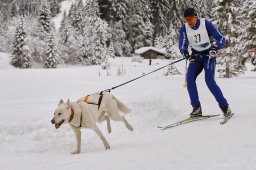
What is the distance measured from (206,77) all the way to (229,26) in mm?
19070

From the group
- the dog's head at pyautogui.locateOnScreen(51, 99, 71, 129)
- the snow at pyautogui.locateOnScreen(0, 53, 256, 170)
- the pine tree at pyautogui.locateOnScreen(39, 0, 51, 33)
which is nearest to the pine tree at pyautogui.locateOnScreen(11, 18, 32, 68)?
the pine tree at pyautogui.locateOnScreen(39, 0, 51, 33)

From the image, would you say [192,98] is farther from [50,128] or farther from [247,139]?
[50,128]

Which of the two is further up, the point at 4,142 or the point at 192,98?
the point at 192,98

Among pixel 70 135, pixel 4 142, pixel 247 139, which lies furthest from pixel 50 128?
pixel 247 139

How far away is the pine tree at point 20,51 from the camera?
54781 mm

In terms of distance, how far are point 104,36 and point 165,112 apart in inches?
1890

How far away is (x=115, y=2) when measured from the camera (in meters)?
66.6

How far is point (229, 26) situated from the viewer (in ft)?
80.1

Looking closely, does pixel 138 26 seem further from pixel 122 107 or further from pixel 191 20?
pixel 191 20

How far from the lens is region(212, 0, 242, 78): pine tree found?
24266 mm

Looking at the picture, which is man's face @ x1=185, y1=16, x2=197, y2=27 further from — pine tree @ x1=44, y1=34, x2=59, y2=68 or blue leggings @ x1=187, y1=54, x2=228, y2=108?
pine tree @ x1=44, y1=34, x2=59, y2=68

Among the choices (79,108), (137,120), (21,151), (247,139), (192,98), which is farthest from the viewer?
(137,120)

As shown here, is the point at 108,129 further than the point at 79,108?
Yes

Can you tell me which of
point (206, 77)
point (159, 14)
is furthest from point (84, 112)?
point (159, 14)
